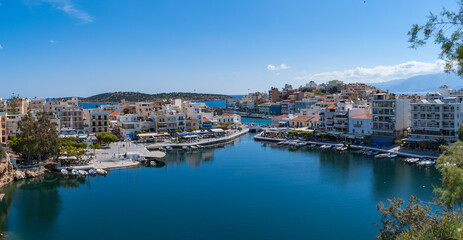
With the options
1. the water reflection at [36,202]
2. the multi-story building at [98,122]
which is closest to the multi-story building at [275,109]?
the multi-story building at [98,122]

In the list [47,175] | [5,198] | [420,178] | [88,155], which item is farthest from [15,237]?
[420,178]

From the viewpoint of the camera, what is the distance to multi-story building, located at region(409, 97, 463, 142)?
1451 inches

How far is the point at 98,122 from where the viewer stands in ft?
169

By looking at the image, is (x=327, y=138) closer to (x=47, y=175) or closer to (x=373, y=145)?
(x=373, y=145)

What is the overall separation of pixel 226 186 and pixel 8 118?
99.2 ft

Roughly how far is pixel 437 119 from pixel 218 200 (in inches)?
1069

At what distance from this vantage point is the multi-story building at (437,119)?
36844mm

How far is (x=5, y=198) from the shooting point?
2442 centimetres

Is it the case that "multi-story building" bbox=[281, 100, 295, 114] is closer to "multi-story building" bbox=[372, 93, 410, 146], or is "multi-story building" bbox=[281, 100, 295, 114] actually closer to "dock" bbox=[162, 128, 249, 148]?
"dock" bbox=[162, 128, 249, 148]

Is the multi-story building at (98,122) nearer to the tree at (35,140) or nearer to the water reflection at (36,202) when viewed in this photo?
the tree at (35,140)

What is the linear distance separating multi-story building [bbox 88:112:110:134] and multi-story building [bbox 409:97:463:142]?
3986cm

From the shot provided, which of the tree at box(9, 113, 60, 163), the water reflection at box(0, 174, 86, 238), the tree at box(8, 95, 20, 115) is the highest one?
the tree at box(8, 95, 20, 115)

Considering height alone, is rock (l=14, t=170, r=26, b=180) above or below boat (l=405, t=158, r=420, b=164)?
below

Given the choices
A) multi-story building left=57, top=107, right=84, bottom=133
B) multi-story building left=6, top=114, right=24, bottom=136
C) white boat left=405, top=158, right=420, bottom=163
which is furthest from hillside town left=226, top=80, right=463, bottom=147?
multi-story building left=6, top=114, right=24, bottom=136
